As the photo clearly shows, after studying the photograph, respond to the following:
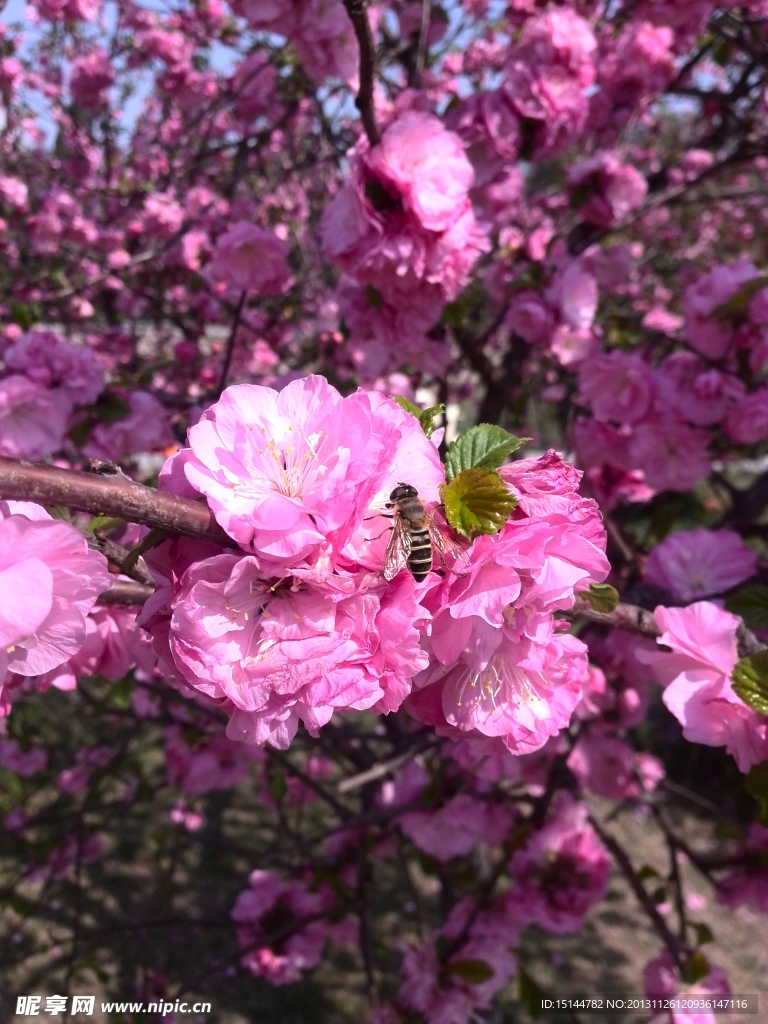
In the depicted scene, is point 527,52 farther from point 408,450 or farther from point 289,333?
point 289,333

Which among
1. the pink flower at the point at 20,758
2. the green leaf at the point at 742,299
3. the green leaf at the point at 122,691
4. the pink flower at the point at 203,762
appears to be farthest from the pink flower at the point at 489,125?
the pink flower at the point at 20,758

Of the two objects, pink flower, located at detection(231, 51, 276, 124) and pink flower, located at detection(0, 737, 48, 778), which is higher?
→ pink flower, located at detection(231, 51, 276, 124)

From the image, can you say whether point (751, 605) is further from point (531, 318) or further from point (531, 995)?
point (531, 995)

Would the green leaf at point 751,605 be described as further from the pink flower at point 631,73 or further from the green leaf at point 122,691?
the pink flower at point 631,73

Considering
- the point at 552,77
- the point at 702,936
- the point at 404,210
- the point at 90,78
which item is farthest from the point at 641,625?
the point at 90,78

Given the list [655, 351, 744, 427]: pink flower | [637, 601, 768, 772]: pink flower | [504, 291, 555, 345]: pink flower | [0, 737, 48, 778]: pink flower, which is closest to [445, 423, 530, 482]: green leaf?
[637, 601, 768, 772]: pink flower

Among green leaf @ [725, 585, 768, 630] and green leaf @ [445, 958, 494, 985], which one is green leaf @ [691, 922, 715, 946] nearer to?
green leaf @ [445, 958, 494, 985]
